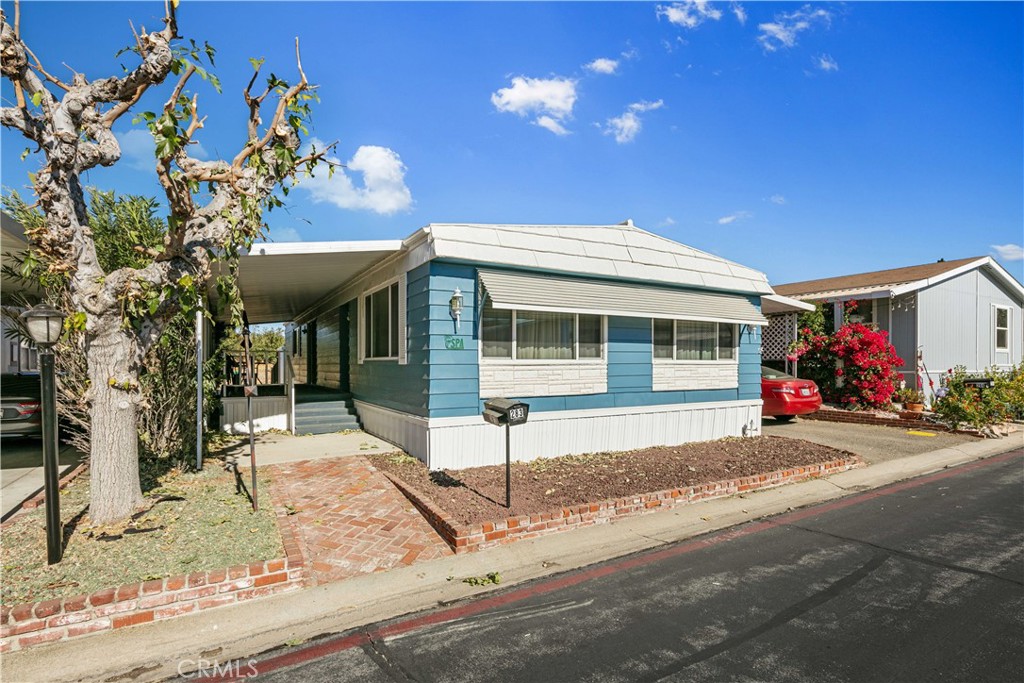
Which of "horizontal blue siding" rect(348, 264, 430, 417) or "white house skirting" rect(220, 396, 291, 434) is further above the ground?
"horizontal blue siding" rect(348, 264, 430, 417)

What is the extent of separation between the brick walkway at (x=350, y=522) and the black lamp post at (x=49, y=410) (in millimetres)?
1864

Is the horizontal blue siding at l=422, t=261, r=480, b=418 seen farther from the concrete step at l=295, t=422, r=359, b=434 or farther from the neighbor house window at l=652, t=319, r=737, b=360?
the concrete step at l=295, t=422, r=359, b=434

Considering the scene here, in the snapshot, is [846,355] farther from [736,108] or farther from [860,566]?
[860,566]

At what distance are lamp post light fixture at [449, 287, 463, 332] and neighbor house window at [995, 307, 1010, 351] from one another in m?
19.7

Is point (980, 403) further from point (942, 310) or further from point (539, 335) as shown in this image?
point (539, 335)

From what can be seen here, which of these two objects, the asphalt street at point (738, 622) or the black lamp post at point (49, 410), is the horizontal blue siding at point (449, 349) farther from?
A: the black lamp post at point (49, 410)

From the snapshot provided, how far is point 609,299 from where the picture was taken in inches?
332

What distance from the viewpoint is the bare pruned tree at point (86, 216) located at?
4.57 metres

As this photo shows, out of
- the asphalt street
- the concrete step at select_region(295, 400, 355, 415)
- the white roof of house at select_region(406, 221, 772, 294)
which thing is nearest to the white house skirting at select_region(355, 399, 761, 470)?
the concrete step at select_region(295, 400, 355, 415)

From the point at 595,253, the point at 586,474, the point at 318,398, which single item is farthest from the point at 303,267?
the point at 586,474

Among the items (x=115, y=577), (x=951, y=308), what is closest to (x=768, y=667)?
(x=115, y=577)

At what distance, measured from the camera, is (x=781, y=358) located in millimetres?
15688

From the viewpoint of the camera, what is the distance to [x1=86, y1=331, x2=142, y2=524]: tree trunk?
15.9 feet

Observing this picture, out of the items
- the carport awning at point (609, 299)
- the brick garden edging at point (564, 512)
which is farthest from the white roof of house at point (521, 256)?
the brick garden edging at point (564, 512)
